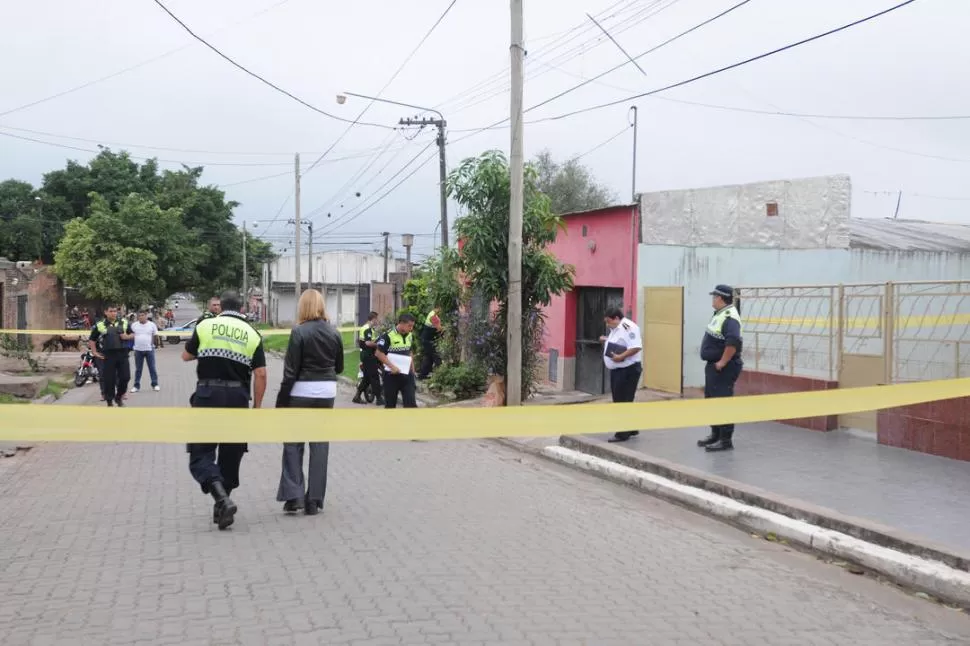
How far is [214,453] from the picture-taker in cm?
648

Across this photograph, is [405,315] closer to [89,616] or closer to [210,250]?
[89,616]

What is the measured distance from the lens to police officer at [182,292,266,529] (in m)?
6.43

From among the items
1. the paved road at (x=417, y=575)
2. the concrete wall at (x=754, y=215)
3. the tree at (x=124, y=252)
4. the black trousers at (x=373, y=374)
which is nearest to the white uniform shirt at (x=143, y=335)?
the black trousers at (x=373, y=374)

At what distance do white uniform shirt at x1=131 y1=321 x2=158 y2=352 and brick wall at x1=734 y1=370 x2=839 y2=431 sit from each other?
10.7m

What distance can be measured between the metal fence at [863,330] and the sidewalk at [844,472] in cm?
92

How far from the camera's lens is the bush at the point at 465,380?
15.8 metres

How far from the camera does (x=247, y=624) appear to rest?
4574 mm

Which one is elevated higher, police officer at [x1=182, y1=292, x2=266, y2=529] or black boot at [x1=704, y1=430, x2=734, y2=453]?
police officer at [x1=182, y1=292, x2=266, y2=529]

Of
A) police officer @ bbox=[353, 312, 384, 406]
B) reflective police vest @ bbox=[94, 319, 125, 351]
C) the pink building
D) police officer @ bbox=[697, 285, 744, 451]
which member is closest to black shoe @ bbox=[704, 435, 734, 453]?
police officer @ bbox=[697, 285, 744, 451]

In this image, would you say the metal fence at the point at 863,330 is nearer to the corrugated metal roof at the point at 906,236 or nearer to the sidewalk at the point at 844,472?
the sidewalk at the point at 844,472

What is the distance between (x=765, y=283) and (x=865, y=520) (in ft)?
27.0

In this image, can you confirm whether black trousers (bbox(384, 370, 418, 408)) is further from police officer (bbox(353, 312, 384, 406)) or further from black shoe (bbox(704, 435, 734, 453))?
police officer (bbox(353, 312, 384, 406))

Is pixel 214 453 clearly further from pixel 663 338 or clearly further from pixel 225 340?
pixel 663 338

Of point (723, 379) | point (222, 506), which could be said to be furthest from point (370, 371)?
point (222, 506)
